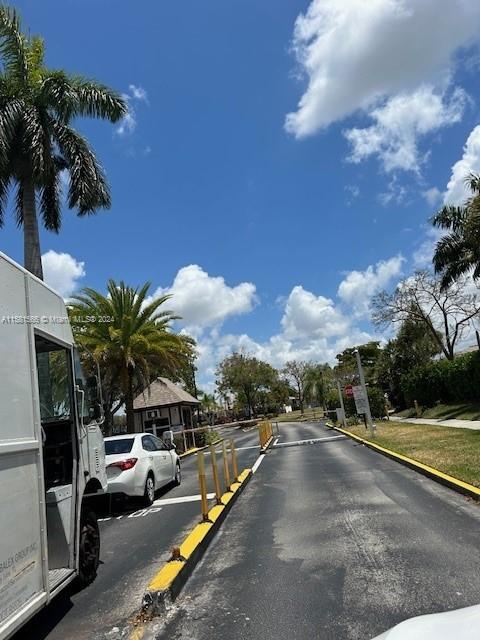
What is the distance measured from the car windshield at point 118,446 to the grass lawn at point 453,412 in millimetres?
16578

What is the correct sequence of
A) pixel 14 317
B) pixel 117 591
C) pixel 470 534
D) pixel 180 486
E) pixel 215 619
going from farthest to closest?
pixel 180 486 → pixel 470 534 → pixel 117 591 → pixel 215 619 → pixel 14 317

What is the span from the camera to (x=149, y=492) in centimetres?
1140

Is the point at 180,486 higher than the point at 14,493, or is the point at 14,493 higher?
the point at 14,493

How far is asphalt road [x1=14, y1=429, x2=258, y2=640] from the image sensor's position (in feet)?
16.0

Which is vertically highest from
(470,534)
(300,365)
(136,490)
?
(300,365)

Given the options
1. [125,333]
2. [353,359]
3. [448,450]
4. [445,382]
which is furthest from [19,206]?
[353,359]

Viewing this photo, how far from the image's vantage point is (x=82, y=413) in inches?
242

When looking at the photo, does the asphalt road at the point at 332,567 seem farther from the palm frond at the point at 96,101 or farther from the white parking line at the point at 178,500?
the palm frond at the point at 96,101

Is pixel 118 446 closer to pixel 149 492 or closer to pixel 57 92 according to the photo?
pixel 149 492

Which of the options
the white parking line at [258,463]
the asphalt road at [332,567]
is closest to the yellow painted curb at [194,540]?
the asphalt road at [332,567]

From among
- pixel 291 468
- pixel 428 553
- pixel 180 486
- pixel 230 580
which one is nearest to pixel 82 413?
pixel 230 580

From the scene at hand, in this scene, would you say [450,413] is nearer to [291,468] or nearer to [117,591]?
[291,468]

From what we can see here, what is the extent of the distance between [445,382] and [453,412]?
4.86 meters

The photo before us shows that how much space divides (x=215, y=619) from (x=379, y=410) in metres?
31.2
